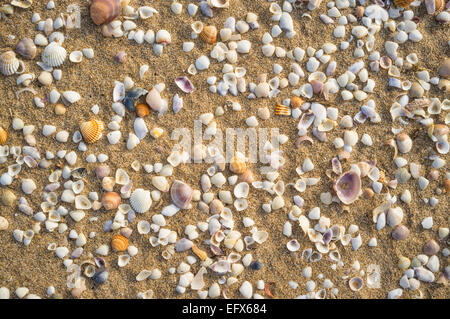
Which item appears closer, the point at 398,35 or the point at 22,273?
the point at 22,273

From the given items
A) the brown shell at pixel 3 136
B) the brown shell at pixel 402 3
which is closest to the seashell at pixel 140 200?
the brown shell at pixel 3 136

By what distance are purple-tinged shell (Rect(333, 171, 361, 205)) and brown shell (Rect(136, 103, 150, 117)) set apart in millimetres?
831

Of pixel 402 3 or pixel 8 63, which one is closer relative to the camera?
pixel 8 63

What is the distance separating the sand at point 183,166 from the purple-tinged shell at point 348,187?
0.15 ft

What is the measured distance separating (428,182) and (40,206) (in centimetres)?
162

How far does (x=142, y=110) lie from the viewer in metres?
1.67

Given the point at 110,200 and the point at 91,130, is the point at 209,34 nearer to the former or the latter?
the point at 91,130

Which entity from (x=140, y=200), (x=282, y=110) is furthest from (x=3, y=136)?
(x=282, y=110)

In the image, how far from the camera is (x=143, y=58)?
1.72 meters

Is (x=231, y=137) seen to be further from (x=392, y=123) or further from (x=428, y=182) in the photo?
(x=428, y=182)

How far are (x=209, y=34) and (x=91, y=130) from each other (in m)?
0.63

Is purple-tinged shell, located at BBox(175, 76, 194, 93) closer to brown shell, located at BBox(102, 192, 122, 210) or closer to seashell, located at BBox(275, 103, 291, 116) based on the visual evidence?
seashell, located at BBox(275, 103, 291, 116)

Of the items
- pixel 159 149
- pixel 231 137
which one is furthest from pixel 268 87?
pixel 159 149

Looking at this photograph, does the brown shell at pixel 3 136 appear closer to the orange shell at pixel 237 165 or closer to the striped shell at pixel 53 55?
the striped shell at pixel 53 55
